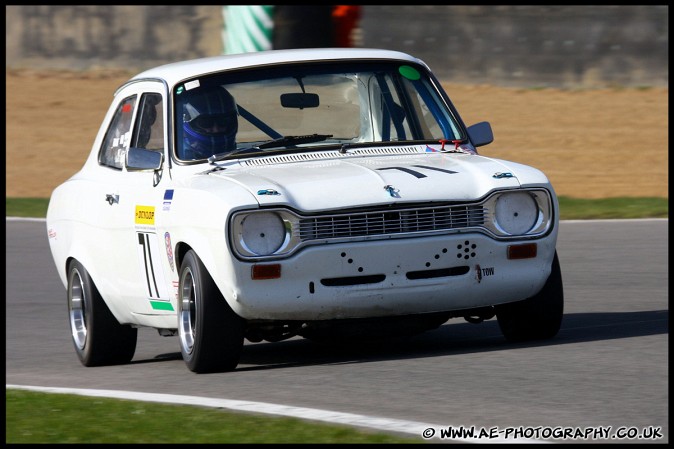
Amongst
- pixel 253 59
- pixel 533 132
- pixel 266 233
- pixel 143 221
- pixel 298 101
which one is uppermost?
pixel 253 59

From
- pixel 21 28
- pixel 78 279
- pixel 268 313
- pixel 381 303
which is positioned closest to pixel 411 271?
pixel 381 303

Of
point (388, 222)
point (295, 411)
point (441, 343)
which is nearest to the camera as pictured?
point (295, 411)

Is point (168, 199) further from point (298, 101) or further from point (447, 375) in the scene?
point (447, 375)

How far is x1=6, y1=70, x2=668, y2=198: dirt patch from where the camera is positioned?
2155 cm

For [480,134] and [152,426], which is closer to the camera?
[152,426]

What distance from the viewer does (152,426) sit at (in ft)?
21.6

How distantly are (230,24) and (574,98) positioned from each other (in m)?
7.35

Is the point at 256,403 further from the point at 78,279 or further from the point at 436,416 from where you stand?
the point at 78,279

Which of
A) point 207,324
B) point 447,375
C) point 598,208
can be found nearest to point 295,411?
point 447,375

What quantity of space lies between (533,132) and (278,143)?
55.1ft

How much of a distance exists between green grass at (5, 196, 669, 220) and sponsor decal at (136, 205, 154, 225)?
8378 mm

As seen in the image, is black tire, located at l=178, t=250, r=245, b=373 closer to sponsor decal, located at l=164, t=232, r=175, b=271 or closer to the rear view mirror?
sponsor decal, located at l=164, t=232, r=175, b=271

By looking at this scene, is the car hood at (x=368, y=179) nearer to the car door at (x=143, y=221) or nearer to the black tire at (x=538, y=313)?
the car door at (x=143, y=221)

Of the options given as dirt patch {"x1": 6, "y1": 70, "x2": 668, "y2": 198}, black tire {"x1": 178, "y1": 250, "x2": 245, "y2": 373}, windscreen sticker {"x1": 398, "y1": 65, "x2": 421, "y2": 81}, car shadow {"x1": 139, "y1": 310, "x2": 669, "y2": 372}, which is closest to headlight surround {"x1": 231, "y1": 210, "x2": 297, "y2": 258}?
black tire {"x1": 178, "y1": 250, "x2": 245, "y2": 373}
